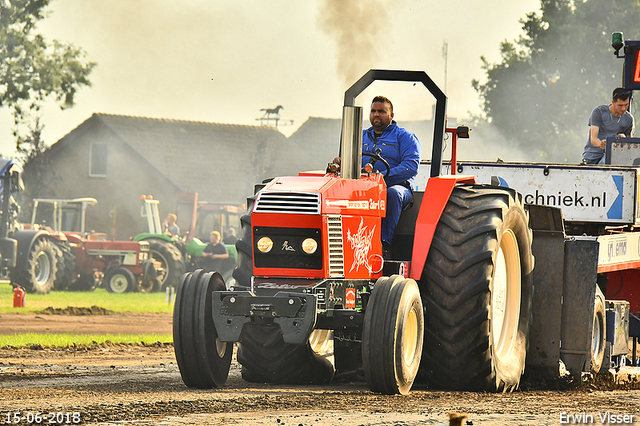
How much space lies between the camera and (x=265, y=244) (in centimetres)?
671

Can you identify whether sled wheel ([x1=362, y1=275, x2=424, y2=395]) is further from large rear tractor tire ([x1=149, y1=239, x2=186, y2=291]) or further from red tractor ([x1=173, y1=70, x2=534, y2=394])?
large rear tractor tire ([x1=149, y1=239, x2=186, y2=291])

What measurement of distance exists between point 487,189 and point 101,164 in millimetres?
42134

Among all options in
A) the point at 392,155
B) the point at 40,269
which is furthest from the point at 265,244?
the point at 40,269

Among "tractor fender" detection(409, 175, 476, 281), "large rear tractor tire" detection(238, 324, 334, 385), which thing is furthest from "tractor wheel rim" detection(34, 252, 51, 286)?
"tractor fender" detection(409, 175, 476, 281)

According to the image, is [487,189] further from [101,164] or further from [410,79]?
[101,164]

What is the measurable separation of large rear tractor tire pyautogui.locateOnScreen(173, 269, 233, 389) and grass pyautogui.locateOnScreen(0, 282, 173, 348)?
5283mm

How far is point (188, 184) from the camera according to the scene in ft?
155

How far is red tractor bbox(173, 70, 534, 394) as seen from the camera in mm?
6371

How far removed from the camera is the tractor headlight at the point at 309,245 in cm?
657

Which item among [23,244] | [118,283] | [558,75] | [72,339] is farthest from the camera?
[558,75]

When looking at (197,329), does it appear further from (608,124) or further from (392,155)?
(608,124)

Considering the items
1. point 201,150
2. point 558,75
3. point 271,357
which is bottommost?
point 271,357

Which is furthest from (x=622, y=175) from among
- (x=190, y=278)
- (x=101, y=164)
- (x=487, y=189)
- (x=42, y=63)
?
(x=101, y=164)

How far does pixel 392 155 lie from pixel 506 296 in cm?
143
